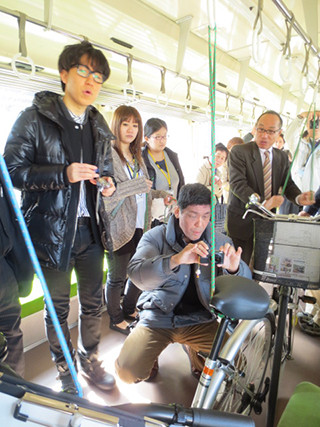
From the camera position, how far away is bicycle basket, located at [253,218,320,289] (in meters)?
1.48

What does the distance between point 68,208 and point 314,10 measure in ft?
9.05

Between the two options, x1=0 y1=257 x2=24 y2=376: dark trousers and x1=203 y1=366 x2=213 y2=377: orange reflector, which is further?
x1=0 y1=257 x2=24 y2=376: dark trousers

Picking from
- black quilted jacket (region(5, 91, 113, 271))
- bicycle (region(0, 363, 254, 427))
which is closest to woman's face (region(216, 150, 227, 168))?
black quilted jacket (region(5, 91, 113, 271))

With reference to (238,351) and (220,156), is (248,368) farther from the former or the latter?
(220,156)

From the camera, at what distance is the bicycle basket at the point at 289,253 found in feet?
4.86

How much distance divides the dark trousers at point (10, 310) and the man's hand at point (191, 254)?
2.47 feet

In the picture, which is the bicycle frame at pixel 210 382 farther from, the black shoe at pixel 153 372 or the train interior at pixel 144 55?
the black shoe at pixel 153 372

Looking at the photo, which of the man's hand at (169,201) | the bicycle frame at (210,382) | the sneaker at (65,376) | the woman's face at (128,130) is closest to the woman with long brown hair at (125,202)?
the woman's face at (128,130)

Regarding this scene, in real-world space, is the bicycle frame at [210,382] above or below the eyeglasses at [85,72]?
below

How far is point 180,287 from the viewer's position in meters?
1.63

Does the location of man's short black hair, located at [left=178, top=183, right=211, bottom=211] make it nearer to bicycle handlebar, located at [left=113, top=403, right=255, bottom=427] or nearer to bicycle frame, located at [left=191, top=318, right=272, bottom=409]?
bicycle frame, located at [left=191, top=318, right=272, bottom=409]

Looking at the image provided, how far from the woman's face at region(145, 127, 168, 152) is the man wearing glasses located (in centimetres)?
100

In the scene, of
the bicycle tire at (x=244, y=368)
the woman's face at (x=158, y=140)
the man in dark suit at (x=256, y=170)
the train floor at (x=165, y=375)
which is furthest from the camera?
the woman's face at (x=158, y=140)

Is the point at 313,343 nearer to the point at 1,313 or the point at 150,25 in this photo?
the point at 1,313
